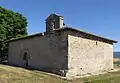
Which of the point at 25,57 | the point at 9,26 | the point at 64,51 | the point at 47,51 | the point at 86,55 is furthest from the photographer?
the point at 9,26

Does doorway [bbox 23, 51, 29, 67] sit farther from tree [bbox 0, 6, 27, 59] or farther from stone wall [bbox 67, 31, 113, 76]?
tree [bbox 0, 6, 27, 59]

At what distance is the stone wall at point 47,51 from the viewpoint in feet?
80.4

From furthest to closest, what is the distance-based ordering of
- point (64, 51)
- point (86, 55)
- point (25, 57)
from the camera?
point (25, 57) → point (86, 55) → point (64, 51)

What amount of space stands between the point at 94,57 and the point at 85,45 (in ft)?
8.39

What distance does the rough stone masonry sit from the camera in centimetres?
2433

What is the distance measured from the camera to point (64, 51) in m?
24.3

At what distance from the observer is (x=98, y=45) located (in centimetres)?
2906

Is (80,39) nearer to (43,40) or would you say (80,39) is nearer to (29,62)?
(43,40)

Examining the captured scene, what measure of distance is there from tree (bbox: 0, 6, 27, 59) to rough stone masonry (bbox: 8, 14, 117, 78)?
10.3 m

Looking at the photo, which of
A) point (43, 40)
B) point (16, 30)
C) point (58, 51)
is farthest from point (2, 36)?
point (58, 51)

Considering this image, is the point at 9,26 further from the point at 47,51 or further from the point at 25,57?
the point at 47,51

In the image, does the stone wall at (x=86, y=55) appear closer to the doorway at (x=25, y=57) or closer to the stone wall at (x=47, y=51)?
the stone wall at (x=47, y=51)

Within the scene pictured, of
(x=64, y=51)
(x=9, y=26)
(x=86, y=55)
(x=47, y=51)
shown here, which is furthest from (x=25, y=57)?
(x=9, y=26)

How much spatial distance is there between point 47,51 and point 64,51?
2.94 meters
